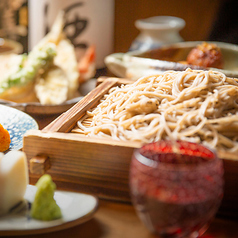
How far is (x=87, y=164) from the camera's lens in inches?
34.1

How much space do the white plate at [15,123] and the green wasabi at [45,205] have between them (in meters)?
0.40

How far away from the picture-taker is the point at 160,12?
11.6ft

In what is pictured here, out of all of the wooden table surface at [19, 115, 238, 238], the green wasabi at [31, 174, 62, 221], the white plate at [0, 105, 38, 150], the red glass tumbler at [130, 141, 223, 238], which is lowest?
the wooden table surface at [19, 115, 238, 238]

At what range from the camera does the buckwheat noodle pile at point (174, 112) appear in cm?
89

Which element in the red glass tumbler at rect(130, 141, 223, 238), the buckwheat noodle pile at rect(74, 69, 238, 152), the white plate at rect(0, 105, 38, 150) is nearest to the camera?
the red glass tumbler at rect(130, 141, 223, 238)

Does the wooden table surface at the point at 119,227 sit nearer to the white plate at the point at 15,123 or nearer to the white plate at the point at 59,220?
the white plate at the point at 59,220

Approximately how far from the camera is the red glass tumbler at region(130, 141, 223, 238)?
0.63m

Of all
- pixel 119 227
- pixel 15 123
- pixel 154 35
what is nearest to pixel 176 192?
pixel 119 227

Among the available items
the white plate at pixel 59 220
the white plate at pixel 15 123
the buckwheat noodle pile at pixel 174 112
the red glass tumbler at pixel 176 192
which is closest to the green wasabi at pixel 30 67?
the white plate at pixel 15 123

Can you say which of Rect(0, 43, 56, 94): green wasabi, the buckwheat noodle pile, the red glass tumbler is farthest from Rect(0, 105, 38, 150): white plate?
the red glass tumbler

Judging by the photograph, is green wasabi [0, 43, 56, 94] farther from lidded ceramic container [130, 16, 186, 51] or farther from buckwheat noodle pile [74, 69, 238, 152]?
lidded ceramic container [130, 16, 186, 51]

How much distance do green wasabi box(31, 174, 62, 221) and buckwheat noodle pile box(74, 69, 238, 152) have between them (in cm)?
26

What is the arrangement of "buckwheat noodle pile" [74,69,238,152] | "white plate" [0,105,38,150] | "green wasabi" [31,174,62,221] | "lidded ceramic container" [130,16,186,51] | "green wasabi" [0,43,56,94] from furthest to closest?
"lidded ceramic container" [130,16,186,51] → "green wasabi" [0,43,56,94] → "white plate" [0,105,38,150] → "buckwheat noodle pile" [74,69,238,152] → "green wasabi" [31,174,62,221]

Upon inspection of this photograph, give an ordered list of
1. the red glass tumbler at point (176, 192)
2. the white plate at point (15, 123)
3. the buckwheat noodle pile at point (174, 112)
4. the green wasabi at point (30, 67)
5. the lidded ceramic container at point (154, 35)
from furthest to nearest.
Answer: the lidded ceramic container at point (154, 35)
the green wasabi at point (30, 67)
the white plate at point (15, 123)
the buckwheat noodle pile at point (174, 112)
the red glass tumbler at point (176, 192)
